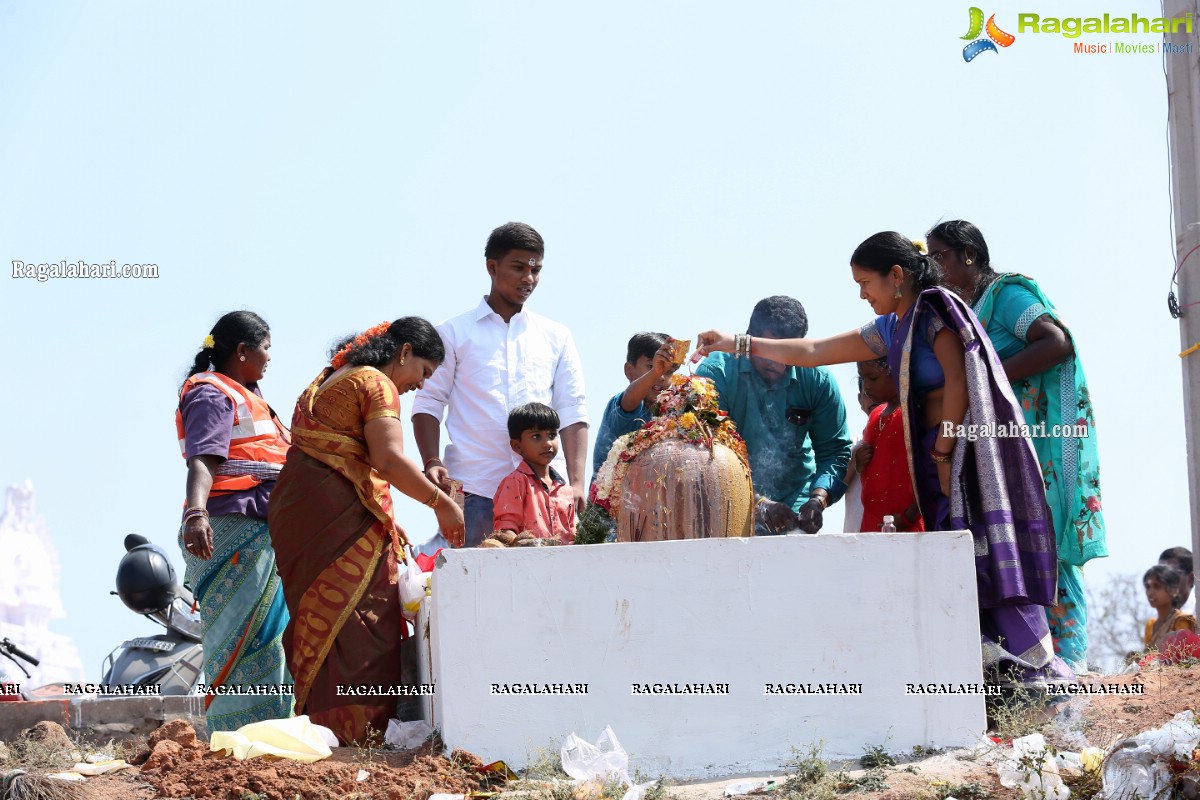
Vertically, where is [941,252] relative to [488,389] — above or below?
above

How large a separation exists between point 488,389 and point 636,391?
38.1 inches

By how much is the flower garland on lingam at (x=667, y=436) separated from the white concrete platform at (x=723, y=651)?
0.59 metres

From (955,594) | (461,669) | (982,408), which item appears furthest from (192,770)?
(982,408)

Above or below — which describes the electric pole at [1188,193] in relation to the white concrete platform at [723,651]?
above

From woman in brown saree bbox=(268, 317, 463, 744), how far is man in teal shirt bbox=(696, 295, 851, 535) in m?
1.67

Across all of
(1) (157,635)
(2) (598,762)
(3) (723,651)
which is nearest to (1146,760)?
(3) (723,651)

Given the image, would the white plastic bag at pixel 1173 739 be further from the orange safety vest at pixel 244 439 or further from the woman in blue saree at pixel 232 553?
the orange safety vest at pixel 244 439

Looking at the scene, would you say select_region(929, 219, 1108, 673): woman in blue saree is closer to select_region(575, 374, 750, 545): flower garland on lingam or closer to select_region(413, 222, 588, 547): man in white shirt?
select_region(575, 374, 750, 545): flower garland on lingam

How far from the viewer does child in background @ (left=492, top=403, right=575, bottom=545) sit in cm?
662

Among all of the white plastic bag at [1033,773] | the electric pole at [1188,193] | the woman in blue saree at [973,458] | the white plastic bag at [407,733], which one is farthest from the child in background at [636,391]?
the electric pole at [1188,193]

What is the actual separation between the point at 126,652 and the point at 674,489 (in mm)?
5579

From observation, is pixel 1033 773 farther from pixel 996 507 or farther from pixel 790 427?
pixel 790 427

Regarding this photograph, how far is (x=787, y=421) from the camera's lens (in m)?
6.69

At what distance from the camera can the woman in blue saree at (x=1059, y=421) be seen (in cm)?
588
